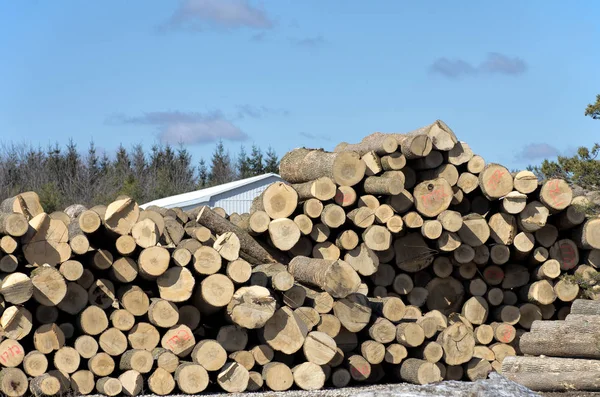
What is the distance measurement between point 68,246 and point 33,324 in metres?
0.87

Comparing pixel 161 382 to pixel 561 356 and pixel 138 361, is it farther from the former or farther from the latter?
pixel 561 356

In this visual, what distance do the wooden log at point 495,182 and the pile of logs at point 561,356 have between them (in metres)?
1.67

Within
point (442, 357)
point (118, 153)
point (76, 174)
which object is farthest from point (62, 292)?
point (118, 153)

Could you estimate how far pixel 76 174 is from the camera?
Result: 40062mm

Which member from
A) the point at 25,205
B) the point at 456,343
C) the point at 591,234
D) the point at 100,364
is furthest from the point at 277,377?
the point at 591,234

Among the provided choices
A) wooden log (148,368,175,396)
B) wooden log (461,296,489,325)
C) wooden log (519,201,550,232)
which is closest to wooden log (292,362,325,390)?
wooden log (148,368,175,396)

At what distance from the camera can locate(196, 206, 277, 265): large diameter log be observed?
10.3 meters

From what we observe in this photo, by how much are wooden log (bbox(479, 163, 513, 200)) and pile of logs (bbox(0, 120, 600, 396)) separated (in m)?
0.02

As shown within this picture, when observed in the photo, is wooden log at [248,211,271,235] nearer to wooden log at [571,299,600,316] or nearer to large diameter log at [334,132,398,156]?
large diameter log at [334,132,398,156]

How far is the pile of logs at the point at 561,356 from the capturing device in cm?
917

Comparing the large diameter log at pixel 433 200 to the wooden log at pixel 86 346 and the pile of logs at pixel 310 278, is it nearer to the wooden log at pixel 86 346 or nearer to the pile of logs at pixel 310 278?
the pile of logs at pixel 310 278

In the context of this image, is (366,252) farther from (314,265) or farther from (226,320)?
(226,320)

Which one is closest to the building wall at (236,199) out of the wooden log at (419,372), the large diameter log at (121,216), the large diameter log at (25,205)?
the large diameter log at (25,205)

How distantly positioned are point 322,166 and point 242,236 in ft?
4.52
